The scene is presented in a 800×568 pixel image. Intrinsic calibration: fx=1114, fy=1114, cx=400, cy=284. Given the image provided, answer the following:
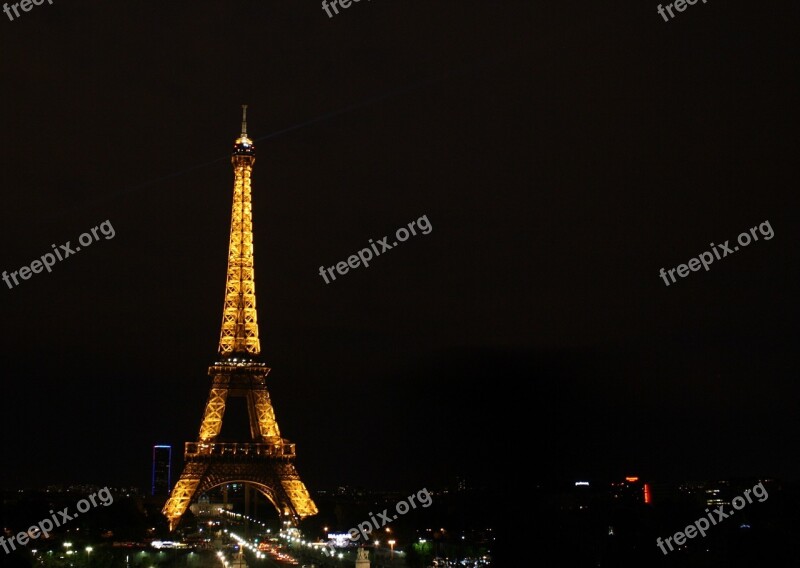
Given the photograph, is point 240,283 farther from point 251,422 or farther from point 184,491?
point 184,491

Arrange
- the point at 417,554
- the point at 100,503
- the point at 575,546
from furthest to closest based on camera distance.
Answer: the point at 100,503 < the point at 417,554 < the point at 575,546

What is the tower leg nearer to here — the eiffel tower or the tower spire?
the eiffel tower

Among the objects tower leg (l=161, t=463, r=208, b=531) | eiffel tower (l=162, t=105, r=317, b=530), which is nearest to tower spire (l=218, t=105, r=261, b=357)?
eiffel tower (l=162, t=105, r=317, b=530)

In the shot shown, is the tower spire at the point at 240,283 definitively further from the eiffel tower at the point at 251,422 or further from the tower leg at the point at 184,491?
the tower leg at the point at 184,491

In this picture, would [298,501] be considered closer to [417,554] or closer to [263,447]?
[263,447]

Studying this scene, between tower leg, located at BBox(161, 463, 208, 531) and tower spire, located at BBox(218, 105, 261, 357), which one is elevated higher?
tower spire, located at BBox(218, 105, 261, 357)

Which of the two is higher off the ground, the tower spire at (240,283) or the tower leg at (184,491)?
the tower spire at (240,283)

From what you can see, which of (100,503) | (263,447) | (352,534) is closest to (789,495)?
(352,534)

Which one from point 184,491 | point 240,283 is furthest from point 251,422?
point 240,283

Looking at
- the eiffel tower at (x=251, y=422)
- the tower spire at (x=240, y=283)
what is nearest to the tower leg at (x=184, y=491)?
the eiffel tower at (x=251, y=422)
